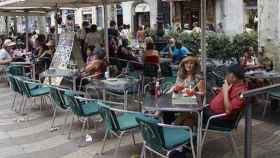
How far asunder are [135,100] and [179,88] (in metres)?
3.31

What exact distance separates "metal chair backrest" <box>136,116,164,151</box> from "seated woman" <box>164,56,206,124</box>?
3.15 feet

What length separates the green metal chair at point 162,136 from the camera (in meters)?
4.73

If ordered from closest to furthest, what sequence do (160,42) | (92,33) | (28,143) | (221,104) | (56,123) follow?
(221,104) < (28,143) < (56,123) < (92,33) < (160,42)

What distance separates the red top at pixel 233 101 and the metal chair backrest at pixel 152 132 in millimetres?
1015

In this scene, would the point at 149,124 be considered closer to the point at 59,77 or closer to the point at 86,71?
the point at 86,71

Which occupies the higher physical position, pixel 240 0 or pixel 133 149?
pixel 240 0

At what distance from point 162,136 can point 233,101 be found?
3.53 ft

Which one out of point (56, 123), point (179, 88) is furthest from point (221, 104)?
point (56, 123)

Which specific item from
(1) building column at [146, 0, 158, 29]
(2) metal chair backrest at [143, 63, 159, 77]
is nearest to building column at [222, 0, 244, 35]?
(1) building column at [146, 0, 158, 29]

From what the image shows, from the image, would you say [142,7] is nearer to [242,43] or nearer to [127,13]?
[127,13]

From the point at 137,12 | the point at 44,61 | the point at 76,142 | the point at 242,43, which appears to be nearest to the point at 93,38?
the point at 44,61

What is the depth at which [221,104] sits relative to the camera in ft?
18.2

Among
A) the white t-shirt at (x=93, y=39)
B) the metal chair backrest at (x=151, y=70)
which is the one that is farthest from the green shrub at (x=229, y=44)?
the metal chair backrest at (x=151, y=70)

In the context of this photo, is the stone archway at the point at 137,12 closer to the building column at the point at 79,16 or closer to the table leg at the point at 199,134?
the building column at the point at 79,16
